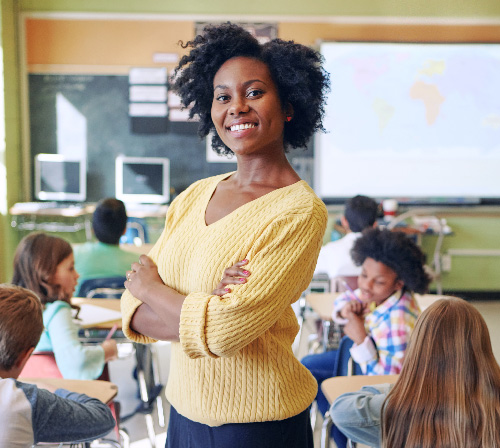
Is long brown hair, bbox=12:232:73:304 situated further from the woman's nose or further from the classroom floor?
the woman's nose

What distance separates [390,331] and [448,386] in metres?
0.86

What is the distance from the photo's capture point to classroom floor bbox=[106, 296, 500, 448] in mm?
2844

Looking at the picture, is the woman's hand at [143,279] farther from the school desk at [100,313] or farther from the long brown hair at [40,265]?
the school desk at [100,313]

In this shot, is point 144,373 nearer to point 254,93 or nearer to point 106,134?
point 254,93

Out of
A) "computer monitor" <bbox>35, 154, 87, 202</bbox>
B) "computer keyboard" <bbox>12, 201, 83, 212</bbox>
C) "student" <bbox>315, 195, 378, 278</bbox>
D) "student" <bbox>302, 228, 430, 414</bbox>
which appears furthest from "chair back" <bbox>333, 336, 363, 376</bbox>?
"computer monitor" <bbox>35, 154, 87, 202</bbox>

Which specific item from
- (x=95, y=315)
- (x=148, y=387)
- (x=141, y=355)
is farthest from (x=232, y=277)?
(x=148, y=387)

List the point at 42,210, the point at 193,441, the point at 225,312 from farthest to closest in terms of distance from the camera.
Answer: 1. the point at 42,210
2. the point at 193,441
3. the point at 225,312

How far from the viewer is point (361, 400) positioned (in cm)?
155

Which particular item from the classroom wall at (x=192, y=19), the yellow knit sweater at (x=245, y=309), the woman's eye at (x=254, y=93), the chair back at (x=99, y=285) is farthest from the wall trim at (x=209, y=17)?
the yellow knit sweater at (x=245, y=309)

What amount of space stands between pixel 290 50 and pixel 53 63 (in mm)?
4898

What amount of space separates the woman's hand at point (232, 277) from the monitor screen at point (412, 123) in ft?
15.3

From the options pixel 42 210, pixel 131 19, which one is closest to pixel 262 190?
pixel 42 210

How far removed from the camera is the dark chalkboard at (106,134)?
548 cm

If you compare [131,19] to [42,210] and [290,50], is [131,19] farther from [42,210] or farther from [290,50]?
[290,50]
